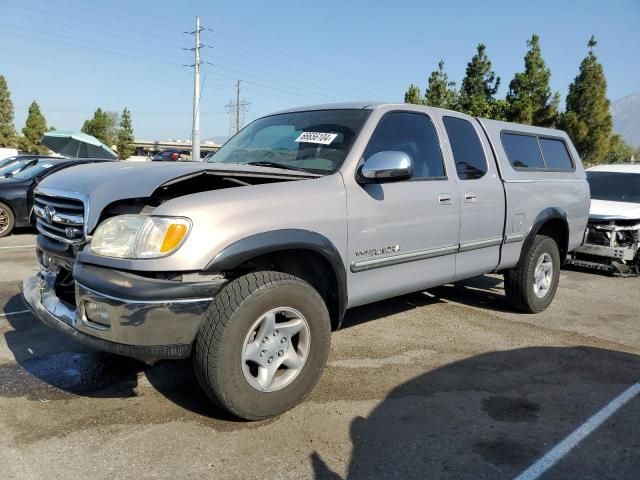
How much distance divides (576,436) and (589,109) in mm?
26420

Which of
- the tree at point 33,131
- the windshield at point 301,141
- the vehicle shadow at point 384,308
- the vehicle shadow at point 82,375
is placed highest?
the tree at point 33,131

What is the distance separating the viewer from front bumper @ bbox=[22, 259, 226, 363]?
273 cm

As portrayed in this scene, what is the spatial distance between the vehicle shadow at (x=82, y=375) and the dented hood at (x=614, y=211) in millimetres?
6676

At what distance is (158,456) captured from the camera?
9.12 feet

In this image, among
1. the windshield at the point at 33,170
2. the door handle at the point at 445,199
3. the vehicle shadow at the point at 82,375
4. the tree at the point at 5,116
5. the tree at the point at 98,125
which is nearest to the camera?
the vehicle shadow at the point at 82,375

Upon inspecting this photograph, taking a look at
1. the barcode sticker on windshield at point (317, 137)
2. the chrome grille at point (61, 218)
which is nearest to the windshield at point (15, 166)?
the chrome grille at point (61, 218)

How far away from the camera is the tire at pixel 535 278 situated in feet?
18.0

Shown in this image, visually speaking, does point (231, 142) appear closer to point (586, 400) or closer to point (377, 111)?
point (377, 111)

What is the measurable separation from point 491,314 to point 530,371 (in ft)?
5.28

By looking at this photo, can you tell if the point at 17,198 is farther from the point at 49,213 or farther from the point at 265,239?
the point at 265,239

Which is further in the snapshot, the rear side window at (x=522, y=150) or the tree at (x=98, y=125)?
the tree at (x=98, y=125)

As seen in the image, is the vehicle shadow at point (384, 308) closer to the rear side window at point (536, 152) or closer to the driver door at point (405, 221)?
the driver door at point (405, 221)

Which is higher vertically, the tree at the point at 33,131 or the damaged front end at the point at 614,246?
the tree at the point at 33,131

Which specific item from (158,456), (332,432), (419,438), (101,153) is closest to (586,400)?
(419,438)
